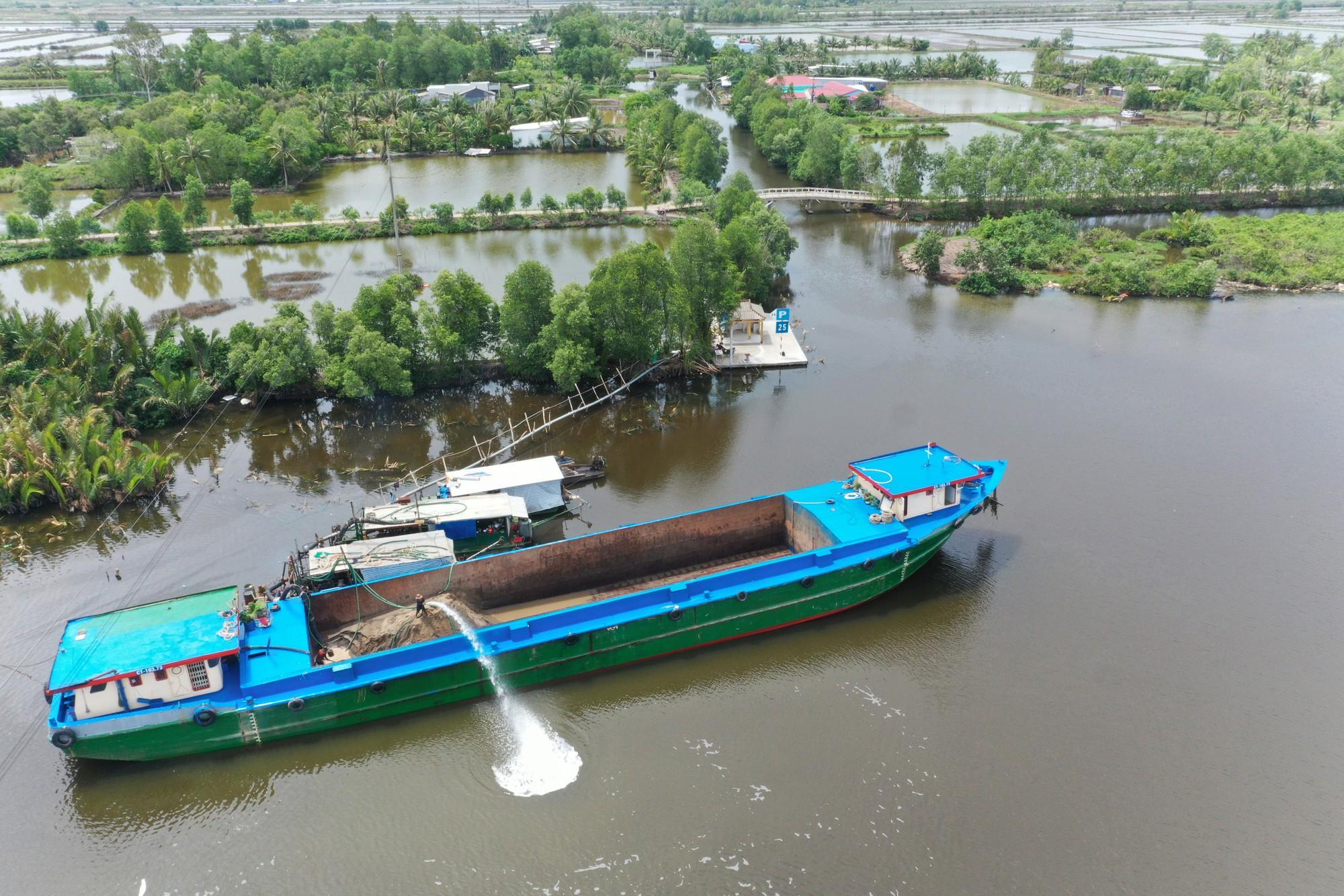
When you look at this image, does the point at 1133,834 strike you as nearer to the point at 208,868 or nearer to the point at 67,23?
the point at 208,868

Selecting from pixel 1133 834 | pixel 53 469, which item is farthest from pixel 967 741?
pixel 53 469

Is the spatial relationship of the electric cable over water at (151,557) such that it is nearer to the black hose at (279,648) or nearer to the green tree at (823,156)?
the black hose at (279,648)

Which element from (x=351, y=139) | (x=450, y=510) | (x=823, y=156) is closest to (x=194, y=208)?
(x=351, y=139)

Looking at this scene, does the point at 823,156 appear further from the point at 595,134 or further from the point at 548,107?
the point at 548,107

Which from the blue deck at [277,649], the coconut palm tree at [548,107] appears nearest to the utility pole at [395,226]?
the blue deck at [277,649]

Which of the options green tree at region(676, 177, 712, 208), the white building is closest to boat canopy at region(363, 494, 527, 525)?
green tree at region(676, 177, 712, 208)

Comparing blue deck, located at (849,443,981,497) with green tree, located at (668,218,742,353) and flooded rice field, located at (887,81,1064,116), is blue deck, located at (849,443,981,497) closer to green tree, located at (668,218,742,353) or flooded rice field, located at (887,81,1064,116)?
green tree, located at (668,218,742,353)
